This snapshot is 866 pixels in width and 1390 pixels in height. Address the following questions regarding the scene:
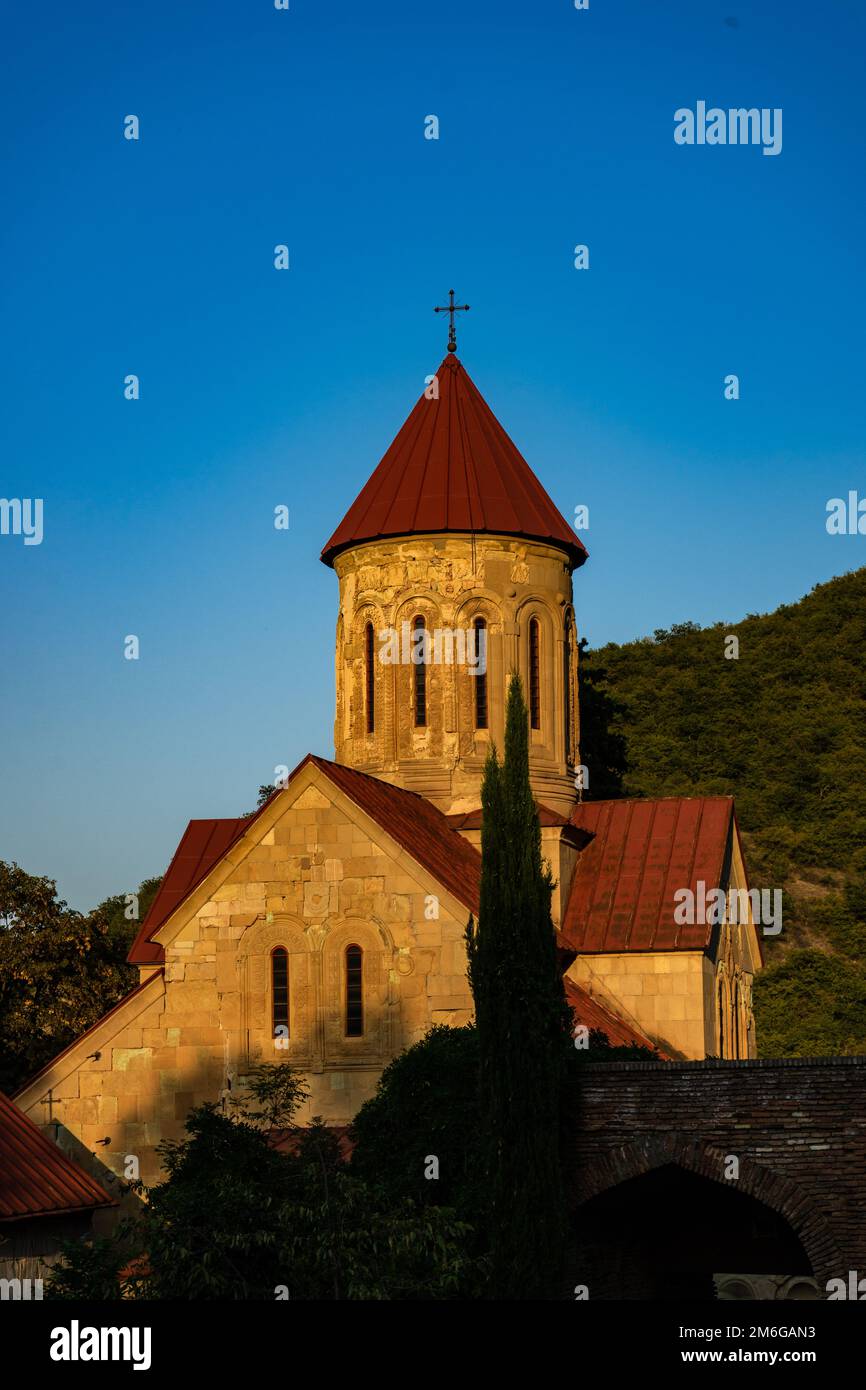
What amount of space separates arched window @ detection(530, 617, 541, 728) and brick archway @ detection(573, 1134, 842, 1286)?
39.0 ft

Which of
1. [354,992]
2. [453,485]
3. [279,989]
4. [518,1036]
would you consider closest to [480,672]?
[453,485]

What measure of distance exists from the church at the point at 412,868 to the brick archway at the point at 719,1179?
4.76 m

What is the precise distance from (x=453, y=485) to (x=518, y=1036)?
1370 cm

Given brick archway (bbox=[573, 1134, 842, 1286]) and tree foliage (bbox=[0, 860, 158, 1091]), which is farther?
tree foliage (bbox=[0, 860, 158, 1091])

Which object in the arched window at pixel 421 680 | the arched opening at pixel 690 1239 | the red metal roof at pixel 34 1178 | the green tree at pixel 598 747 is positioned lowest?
the arched opening at pixel 690 1239

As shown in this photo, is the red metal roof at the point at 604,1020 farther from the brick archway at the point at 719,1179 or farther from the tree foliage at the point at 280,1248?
the tree foliage at the point at 280,1248

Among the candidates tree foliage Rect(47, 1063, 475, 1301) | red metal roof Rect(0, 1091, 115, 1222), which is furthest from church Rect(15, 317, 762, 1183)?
tree foliage Rect(47, 1063, 475, 1301)

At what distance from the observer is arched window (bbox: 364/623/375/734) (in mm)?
31469

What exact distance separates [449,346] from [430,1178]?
57.1 ft

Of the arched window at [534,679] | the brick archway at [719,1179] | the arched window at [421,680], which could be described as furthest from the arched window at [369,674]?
the brick archway at [719,1179]

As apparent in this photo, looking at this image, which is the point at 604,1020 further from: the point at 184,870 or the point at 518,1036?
the point at 184,870

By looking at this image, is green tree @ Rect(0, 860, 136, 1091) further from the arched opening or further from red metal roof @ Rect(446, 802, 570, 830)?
the arched opening

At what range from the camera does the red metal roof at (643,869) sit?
30.2 m
